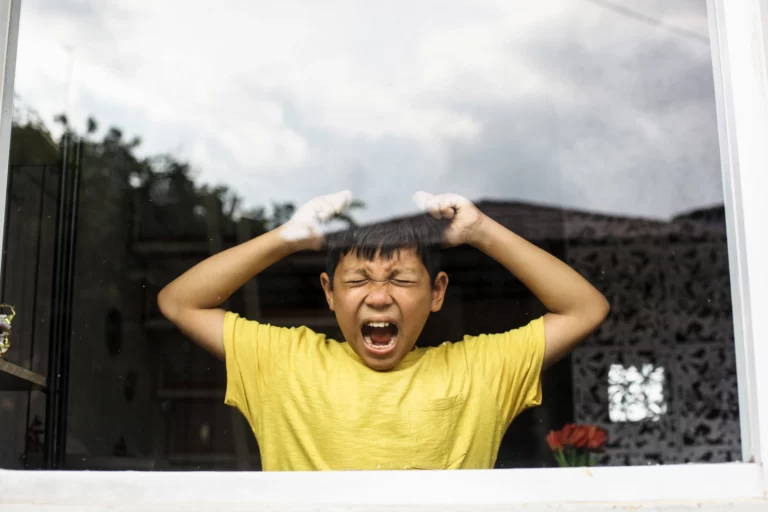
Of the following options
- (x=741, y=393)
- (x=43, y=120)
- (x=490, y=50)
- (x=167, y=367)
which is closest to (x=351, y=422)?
(x=741, y=393)

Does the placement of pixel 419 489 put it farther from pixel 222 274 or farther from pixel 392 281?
pixel 222 274

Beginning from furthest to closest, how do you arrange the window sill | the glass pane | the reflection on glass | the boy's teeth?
the reflection on glass < the glass pane < the boy's teeth < the window sill

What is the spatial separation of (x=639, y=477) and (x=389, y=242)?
0.69m

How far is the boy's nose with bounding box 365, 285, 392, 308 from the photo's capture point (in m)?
1.58

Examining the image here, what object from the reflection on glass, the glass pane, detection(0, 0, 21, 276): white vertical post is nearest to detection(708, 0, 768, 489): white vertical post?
→ the glass pane

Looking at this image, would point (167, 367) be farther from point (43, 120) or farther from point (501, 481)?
point (501, 481)

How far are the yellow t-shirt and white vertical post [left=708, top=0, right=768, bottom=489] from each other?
0.47 metres

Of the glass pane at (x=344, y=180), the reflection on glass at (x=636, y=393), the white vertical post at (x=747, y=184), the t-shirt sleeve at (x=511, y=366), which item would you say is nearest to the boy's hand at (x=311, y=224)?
the glass pane at (x=344, y=180)

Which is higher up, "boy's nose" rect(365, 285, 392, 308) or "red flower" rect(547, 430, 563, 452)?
"boy's nose" rect(365, 285, 392, 308)

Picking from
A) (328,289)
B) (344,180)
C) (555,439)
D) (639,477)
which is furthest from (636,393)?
(639,477)

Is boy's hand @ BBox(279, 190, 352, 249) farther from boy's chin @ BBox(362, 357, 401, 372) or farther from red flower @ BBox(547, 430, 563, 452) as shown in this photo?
red flower @ BBox(547, 430, 563, 452)

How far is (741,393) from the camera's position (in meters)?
1.15

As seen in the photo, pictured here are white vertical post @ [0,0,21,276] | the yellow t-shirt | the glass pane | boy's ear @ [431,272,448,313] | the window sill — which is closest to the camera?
the window sill

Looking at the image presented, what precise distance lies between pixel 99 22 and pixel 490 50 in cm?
125
